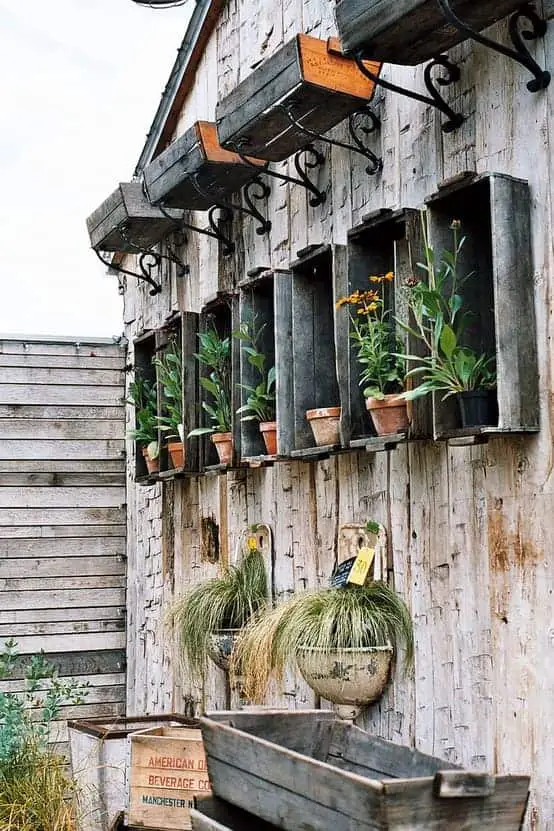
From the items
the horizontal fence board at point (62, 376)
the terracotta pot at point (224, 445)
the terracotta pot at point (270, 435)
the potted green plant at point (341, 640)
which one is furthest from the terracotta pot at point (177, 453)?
the potted green plant at point (341, 640)

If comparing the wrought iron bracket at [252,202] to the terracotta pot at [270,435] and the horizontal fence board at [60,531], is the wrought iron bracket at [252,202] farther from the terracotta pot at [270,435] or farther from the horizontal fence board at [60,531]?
the horizontal fence board at [60,531]

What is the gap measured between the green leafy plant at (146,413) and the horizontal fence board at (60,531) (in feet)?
2.35

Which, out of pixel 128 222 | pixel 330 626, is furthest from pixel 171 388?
pixel 330 626

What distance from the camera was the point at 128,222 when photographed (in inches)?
187

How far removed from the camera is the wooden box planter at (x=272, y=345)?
358 centimetres

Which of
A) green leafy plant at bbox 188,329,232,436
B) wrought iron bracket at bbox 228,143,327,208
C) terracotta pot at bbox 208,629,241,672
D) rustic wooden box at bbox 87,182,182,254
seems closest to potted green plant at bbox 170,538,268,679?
terracotta pot at bbox 208,629,241,672

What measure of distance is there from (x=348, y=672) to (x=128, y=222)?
2.39m

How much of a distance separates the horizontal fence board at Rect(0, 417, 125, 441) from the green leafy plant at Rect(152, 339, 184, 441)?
38.1 inches

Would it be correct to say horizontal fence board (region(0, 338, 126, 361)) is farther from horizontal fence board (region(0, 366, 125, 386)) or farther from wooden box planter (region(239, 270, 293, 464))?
wooden box planter (region(239, 270, 293, 464))

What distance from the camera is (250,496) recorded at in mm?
4219

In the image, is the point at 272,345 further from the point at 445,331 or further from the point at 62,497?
the point at 62,497

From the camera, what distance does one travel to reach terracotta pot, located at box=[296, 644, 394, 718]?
122 inches

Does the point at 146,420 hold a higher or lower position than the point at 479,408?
higher

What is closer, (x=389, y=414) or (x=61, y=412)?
(x=389, y=414)
